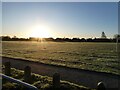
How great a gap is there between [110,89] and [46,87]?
2399mm

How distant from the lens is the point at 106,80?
1225cm

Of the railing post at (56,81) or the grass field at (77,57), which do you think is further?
the grass field at (77,57)

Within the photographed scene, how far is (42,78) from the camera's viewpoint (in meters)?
12.0

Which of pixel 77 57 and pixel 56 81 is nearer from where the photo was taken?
pixel 56 81

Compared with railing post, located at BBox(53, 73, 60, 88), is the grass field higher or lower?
lower

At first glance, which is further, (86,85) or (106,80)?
(106,80)

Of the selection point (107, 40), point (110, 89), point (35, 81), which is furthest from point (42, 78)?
point (107, 40)

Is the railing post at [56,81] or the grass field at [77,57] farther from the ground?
the railing post at [56,81]

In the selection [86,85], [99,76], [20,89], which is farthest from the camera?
[99,76]

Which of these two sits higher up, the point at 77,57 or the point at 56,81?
the point at 56,81

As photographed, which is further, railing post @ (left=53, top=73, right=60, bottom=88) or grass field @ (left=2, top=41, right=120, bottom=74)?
grass field @ (left=2, top=41, right=120, bottom=74)

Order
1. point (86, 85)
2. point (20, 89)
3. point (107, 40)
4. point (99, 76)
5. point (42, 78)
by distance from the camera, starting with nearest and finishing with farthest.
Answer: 1. point (20, 89)
2. point (86, 85)
3. point (42, 78)
4. point (99, 76)
5. point (107, 40)

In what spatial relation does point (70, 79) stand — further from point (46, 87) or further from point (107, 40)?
point (107, 40)

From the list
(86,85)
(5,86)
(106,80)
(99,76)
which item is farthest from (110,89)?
(5,86)
